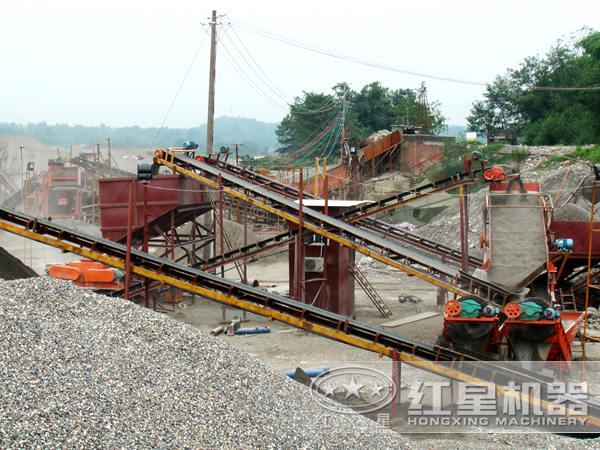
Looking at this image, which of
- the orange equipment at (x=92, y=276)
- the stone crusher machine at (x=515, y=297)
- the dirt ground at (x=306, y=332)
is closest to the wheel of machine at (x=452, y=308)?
the stone crusher machine at (x=515, y=297)

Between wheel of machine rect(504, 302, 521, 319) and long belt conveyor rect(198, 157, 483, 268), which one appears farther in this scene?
long belt conveyor rect(198, 157, 483, 268)

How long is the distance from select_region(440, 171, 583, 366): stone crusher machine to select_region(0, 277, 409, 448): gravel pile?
3.56 meters

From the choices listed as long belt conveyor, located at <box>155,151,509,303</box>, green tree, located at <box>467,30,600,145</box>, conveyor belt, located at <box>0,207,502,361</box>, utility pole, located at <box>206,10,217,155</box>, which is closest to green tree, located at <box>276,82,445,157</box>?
green tree, located at <box>467,30,600,145</box>

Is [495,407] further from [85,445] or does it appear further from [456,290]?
[85,445]

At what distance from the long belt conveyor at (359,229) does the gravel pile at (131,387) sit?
6057mm

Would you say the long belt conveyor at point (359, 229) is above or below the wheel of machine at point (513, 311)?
above

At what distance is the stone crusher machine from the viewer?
11.6 metres

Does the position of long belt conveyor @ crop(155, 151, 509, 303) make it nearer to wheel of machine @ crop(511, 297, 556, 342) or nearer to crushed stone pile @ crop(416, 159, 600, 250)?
wheel of machine @ crop(511, 297, 556, 342)

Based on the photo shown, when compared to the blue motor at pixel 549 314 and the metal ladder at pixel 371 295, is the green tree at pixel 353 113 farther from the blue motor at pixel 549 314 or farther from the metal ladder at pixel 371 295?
the blue motor at pixel 549 314

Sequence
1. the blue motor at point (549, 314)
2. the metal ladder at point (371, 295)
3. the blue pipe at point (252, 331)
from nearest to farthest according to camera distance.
Answer: 1. the blue motor at point (549, 314)
2. the blue pipe at point (252, 331)
3. the metal ladder at point (371, 295)

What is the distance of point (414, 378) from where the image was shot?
12.6 meters

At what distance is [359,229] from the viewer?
52.7ft

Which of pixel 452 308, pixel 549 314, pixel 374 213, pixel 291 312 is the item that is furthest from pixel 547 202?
pixel 291 312

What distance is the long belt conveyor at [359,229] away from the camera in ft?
46.9
